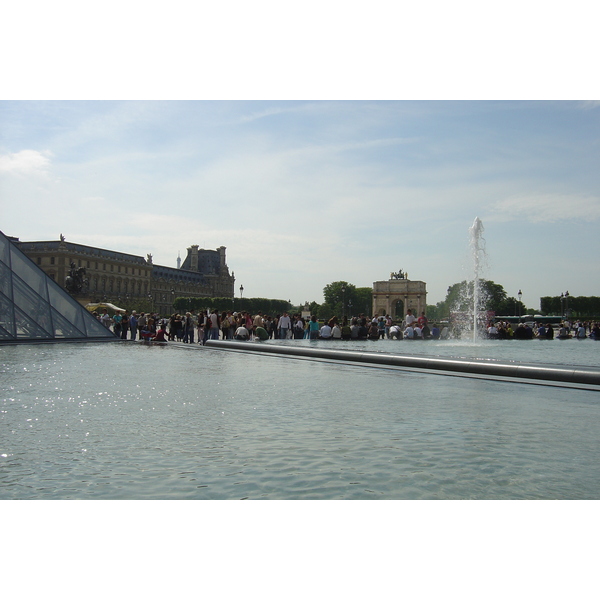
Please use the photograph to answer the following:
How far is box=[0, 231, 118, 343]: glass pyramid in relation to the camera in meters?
17.4

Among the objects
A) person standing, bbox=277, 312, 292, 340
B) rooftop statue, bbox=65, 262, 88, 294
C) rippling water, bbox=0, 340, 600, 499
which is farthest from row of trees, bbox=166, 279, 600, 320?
rippling water, bbox=0, 340, 600, 499

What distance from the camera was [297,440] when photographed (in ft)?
14.7

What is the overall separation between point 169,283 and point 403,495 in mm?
116327

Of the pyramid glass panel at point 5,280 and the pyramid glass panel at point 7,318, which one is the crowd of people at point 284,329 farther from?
the pyramid glass panel at point 5,280

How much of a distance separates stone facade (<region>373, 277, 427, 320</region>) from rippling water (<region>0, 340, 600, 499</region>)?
187 ft

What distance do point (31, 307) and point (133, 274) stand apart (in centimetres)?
9150

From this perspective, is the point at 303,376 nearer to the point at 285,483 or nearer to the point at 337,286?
the point at 285,483

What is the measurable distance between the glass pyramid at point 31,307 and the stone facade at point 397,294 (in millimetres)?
47112

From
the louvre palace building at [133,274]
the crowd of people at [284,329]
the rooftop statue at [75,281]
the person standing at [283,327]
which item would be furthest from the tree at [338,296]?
the person standing at [283,327]

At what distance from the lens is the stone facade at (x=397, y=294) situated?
212 ft

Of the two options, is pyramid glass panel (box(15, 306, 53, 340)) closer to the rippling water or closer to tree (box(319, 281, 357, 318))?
the rippling water

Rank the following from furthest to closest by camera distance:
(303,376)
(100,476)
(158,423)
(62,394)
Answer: (303,376), (62,394), (158,423), (100,476)

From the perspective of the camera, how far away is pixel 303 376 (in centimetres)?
906

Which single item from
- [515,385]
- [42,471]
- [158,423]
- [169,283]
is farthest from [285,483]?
[169,283]
